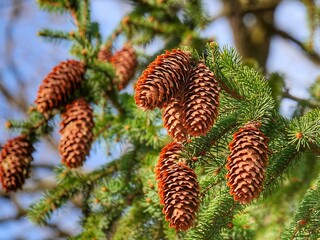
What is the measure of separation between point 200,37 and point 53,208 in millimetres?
925

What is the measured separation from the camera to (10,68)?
681cm

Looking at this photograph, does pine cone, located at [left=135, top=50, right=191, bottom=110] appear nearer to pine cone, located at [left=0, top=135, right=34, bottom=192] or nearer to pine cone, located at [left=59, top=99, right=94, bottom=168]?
pine cone, located at [left=59, top=99, right=94, bottom=168]

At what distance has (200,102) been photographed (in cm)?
115

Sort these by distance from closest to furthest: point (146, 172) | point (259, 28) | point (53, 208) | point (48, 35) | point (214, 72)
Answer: point (214, 72), point (146, 172), point (53, 208), point (48, 35), point (259, 28)

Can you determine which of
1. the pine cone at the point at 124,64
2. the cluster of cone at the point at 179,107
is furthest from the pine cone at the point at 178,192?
the pine cone at the point at 124,64

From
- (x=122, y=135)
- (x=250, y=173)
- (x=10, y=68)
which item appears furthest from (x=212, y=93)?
(x=10, y=68)

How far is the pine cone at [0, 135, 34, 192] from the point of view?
1.83 m

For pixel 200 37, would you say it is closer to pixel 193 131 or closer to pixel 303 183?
pixel 303 183

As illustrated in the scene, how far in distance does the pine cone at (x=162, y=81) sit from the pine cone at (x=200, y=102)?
3 centimetres

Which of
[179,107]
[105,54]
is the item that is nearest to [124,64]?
[105,54]

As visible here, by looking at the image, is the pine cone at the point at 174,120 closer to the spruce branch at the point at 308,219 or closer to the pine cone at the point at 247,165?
the pine cone at the point at 247,165

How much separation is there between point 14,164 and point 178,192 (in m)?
0.87

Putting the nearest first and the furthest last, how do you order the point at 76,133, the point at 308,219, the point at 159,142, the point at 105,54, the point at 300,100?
the point at 308,219
the point at 76,133
the point at 159,142
the point at 300,100
the point at 105,54

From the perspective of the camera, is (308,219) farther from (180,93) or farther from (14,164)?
(14,164)
